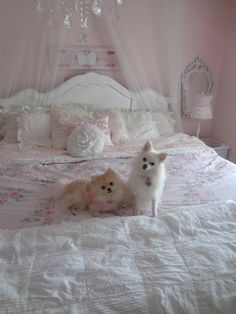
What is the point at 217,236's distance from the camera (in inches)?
51.3

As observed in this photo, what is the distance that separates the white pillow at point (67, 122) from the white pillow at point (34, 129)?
0.25 ft

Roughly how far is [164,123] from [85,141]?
1081mm

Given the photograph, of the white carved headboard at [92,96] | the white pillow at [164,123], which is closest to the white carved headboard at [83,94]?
the white carved headboard at [92,96]

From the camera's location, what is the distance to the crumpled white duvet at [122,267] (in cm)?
98

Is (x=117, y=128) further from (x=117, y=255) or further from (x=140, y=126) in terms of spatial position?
(x=117, y=255)

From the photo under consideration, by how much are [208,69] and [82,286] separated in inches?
123

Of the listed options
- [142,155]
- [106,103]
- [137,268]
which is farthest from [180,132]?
[137,268]

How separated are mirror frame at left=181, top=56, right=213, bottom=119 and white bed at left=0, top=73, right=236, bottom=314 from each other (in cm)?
158

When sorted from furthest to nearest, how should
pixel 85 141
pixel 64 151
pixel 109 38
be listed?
1. pixel 109 38
2. pixel 64 151
3. pixel 85 141

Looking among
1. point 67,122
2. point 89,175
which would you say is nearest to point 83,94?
point 67,122

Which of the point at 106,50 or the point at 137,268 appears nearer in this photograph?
the point at 137,268

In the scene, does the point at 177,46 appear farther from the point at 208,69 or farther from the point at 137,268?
the point at 137,268

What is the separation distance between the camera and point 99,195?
5.22 feet

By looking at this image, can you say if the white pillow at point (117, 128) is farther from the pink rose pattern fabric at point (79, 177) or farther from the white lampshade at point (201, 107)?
the white lampshade at point (201, 107)
